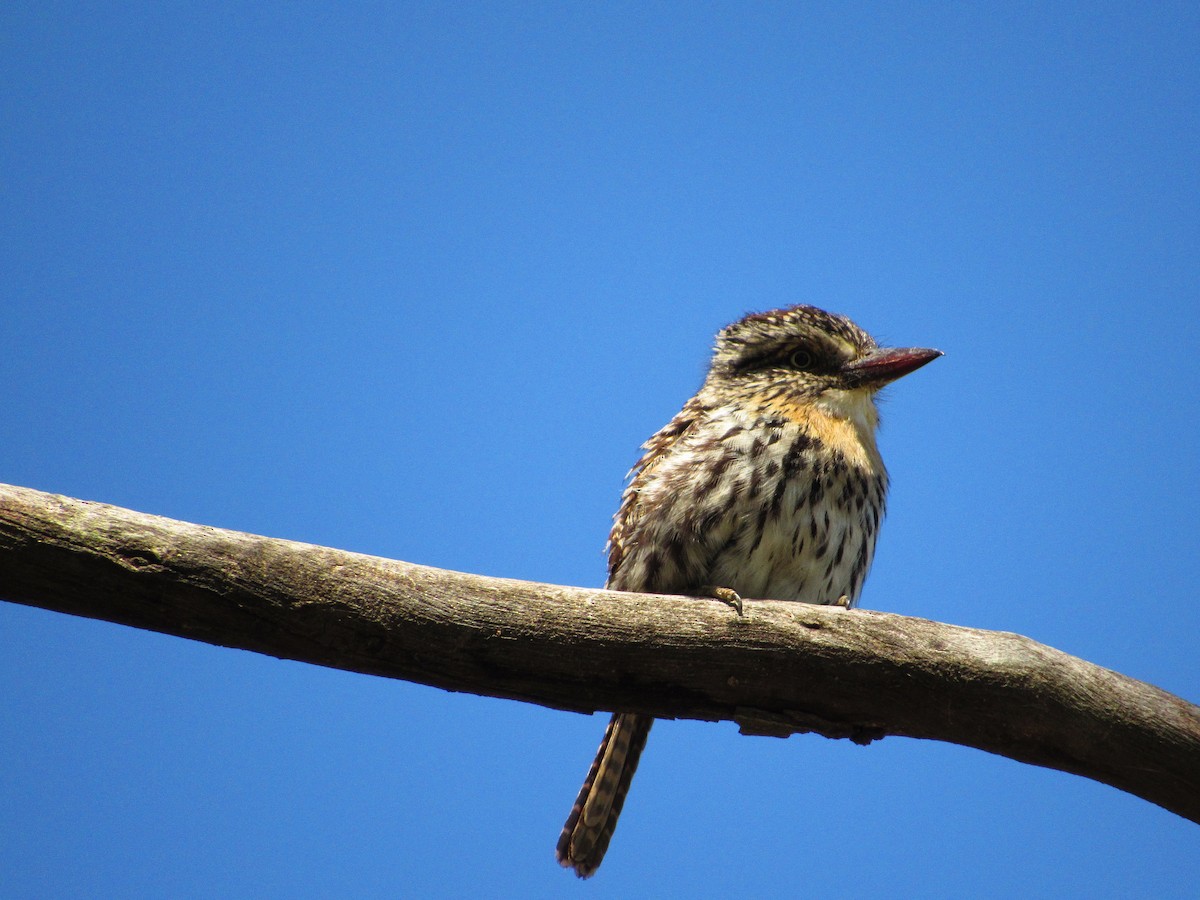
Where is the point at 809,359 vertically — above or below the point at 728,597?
above

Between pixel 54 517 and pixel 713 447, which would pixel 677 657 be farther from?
pixel 54 517

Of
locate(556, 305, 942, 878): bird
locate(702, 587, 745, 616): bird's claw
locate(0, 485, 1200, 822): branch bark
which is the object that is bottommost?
locate(0, 485, 1200, 822): branch bark

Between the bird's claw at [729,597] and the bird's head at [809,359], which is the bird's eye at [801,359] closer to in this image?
the bird's head at [809,359]

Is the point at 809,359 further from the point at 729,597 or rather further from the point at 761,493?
the point at 729,597

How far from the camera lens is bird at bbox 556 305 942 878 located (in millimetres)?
4438

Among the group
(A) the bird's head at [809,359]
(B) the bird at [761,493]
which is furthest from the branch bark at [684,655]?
(A) the bird's head at [809,359]

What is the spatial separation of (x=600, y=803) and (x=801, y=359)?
2.24m

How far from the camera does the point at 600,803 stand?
4699 millimetres

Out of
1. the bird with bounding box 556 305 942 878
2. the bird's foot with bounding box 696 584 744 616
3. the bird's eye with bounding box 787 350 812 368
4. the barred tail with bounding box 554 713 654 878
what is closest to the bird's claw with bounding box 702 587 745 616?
the bird's foot with bounding box 696 584 744 616

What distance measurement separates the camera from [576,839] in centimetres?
469

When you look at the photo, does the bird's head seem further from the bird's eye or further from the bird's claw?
the bird's claw

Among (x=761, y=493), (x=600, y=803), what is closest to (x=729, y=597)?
(x=761, y=493)

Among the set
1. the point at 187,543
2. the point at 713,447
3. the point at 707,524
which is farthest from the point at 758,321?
the point at 187,543

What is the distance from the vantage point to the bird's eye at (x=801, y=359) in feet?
17.0
